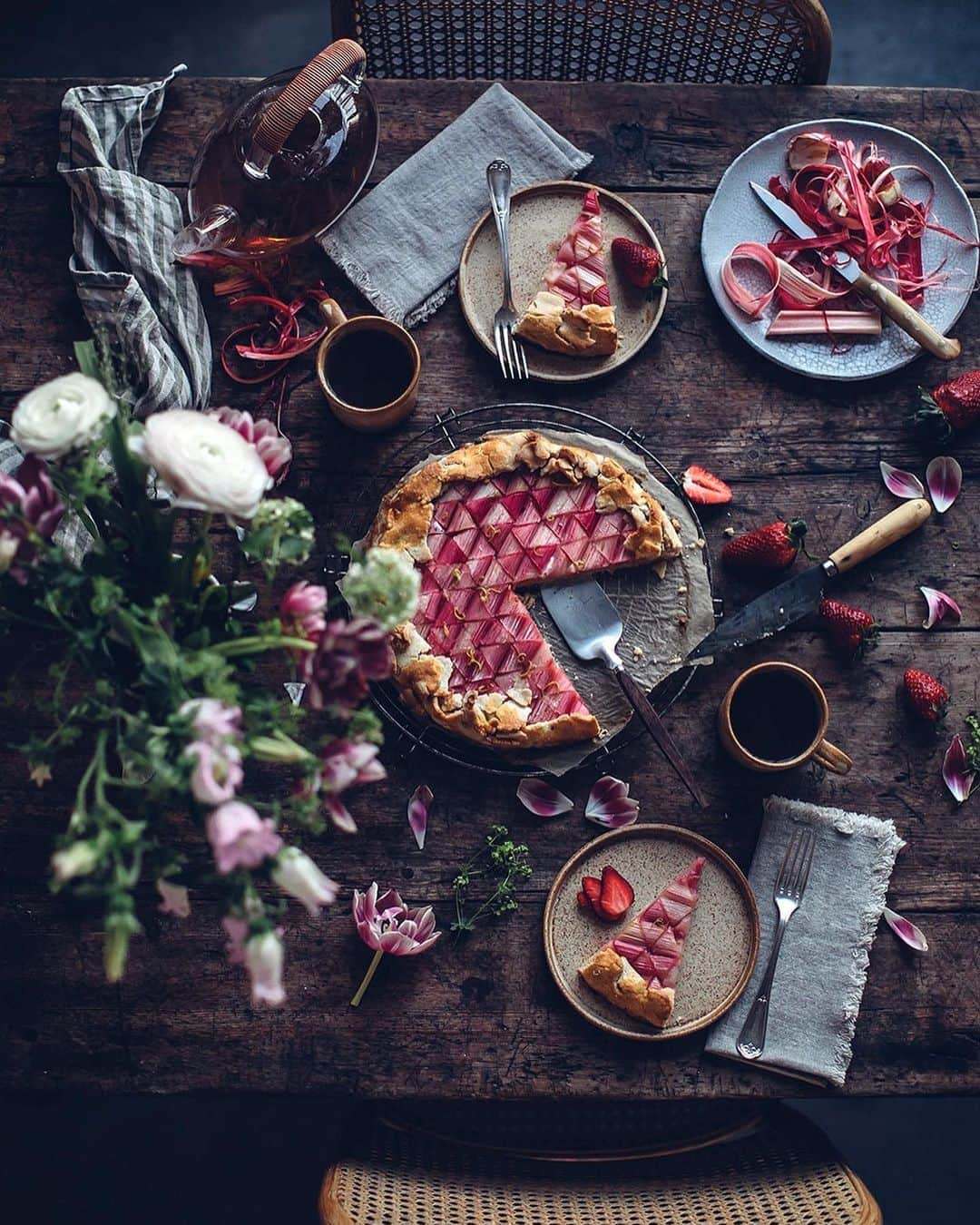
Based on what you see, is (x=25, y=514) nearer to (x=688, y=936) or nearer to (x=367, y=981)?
(x=367, y=981)

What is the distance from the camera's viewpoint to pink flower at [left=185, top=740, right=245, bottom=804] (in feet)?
3.31

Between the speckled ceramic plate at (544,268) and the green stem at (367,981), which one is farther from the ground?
the speckled ceramic plate at (544,268)

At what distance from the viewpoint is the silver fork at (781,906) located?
173 centimetres

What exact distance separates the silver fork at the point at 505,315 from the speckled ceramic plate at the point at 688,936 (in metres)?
0.80

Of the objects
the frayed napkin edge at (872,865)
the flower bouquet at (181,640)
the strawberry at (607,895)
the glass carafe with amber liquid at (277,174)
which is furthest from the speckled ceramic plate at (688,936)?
the glass carafe with amber liquid at (277,174)

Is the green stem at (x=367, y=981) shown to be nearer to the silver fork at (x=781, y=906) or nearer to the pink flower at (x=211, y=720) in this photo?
the silver fork at (x=781, y=906)

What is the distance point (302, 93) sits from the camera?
1696 mm

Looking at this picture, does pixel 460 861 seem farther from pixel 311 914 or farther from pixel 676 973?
pixel 676 973

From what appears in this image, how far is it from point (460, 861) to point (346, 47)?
1.31 m

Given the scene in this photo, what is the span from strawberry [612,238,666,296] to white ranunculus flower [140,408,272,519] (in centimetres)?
97

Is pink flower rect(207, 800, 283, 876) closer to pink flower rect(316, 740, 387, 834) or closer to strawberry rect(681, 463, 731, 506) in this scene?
pink flower rect(316, 740, 387, 834)

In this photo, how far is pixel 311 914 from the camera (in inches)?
68.7

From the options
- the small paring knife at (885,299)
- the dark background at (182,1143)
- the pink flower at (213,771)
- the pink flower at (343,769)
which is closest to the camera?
the pink flower at (213,771)

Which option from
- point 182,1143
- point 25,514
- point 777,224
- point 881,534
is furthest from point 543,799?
point 182,1143
